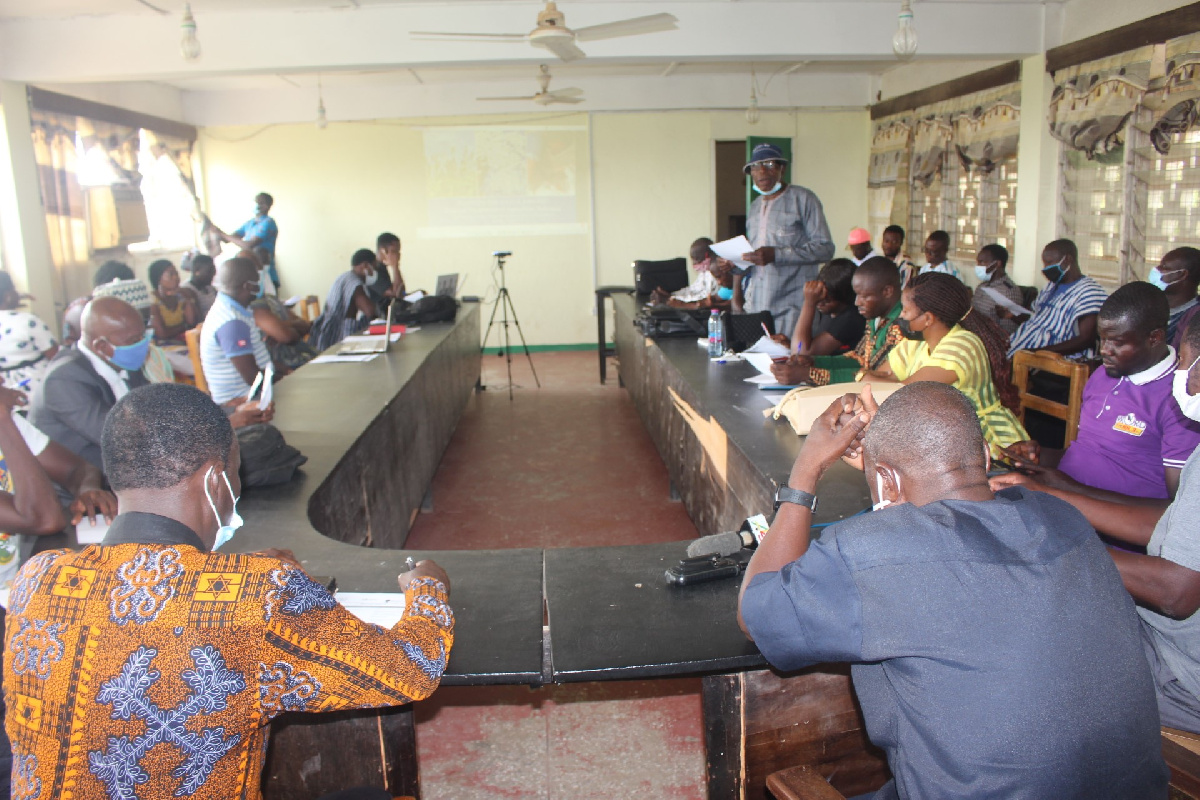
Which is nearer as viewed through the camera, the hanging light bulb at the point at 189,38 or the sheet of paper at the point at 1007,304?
the hanging light bulb at the point at 189,38

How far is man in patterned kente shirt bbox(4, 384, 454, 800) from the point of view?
102cm

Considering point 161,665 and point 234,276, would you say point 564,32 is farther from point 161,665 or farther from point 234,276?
point 161,665

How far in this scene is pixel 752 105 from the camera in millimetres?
8328

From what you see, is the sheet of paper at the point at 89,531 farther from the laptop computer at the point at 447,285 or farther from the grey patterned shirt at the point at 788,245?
the laptop computer at the point at 447,285

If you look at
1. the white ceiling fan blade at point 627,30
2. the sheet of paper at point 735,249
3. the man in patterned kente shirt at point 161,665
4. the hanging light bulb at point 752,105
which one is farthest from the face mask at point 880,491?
the hanging light bulb at point 752,105

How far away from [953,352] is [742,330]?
5.95 ft

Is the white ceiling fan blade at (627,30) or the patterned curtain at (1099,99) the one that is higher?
the white ceiling fan blade at (627,30)

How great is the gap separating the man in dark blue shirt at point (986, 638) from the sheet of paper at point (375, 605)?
2.36ft

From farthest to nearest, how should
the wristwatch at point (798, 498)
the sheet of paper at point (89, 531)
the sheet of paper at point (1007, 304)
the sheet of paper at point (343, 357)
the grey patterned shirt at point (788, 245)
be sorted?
the sheet of paper at point (1007, 304) < the grey patterned shirt at point (788, 245) < the sheet of paper at point (343, 357) < the sheet of paper at point (89, 531) < the wristwatch at point (798, 498)

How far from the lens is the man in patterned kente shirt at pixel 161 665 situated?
102cm

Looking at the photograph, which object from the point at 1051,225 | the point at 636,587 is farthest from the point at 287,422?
the point at 1051,225

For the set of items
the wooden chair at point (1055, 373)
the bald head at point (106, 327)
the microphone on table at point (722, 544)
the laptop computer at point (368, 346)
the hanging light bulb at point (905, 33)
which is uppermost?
the hanging light bulb at point (905, 33)

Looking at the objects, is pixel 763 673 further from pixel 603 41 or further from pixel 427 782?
pixel 603 41

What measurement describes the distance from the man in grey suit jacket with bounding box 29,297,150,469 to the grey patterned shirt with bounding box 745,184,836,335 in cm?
318
